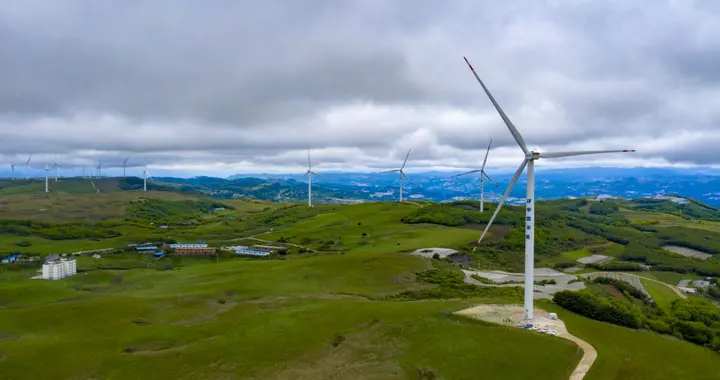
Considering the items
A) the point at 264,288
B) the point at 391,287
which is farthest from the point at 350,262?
the point at 264,288

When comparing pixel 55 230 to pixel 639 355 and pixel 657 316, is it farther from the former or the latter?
pixel 657 316

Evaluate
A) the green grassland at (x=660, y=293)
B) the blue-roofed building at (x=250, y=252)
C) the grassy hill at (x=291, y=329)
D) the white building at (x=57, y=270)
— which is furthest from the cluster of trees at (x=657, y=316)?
the white building at (x=57, y=270)

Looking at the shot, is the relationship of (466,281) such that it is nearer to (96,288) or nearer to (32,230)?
(96,288)

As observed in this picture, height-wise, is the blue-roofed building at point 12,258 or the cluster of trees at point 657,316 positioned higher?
the cluster of trees at point 657,316

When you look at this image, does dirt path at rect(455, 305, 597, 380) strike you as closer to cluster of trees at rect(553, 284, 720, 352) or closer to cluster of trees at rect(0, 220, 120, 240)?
cluster of trees at rect(553, 284, 720, 352)

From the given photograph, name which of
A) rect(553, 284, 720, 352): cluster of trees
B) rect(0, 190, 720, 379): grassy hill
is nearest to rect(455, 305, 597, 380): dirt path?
rect(0, 190, 720, 379): grassy hill

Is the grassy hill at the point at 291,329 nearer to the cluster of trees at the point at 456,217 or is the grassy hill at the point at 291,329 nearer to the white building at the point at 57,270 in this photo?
the white building at the point at 57,270
